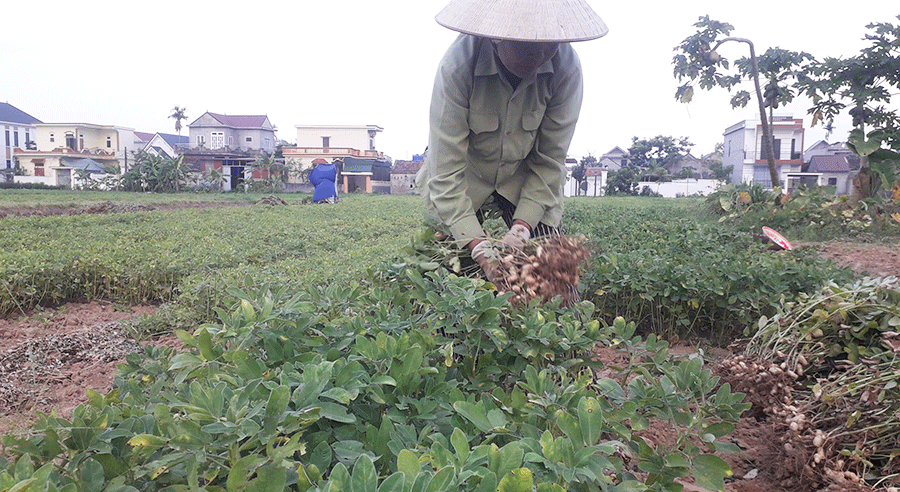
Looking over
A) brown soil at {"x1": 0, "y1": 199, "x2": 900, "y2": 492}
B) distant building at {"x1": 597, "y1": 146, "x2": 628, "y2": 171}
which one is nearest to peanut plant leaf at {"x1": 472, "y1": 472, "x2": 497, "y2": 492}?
brown soil at {"x1": 0, "y1": 199, "x2": 900, "y2": 492}

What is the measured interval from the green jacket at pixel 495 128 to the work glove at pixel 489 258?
14cm

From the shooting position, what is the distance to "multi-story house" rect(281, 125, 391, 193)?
3859cm

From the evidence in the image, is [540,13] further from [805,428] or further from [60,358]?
[60,358]

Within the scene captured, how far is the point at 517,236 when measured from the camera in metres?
2.21

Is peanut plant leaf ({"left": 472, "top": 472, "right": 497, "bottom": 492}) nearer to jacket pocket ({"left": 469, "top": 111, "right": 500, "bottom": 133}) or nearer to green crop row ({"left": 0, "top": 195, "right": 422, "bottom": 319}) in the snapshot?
green crop row ({"left": 0, "top": 195, "right": 422, "bottom": 319})

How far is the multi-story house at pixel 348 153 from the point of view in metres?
38.6

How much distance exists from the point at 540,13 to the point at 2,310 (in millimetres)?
4346

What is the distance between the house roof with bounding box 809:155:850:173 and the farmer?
118ft

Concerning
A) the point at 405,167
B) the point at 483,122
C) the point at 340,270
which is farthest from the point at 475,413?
the point at 405,167

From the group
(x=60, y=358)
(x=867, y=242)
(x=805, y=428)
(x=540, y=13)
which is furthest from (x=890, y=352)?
(x=867, y=242)

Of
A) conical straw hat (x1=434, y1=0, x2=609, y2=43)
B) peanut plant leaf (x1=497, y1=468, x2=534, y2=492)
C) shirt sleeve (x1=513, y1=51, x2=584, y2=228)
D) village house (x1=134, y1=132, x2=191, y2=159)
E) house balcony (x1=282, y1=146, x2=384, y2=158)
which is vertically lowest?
peanut plant leaf (x1=497, y1=468, x2=534, y2=492)

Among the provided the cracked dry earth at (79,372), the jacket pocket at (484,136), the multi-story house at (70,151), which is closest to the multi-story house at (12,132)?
the multi-story house at (70,151)

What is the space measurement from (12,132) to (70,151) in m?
8.18

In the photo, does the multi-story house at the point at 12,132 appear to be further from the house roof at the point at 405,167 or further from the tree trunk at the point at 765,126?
the tree trunk at the point at 765,126
